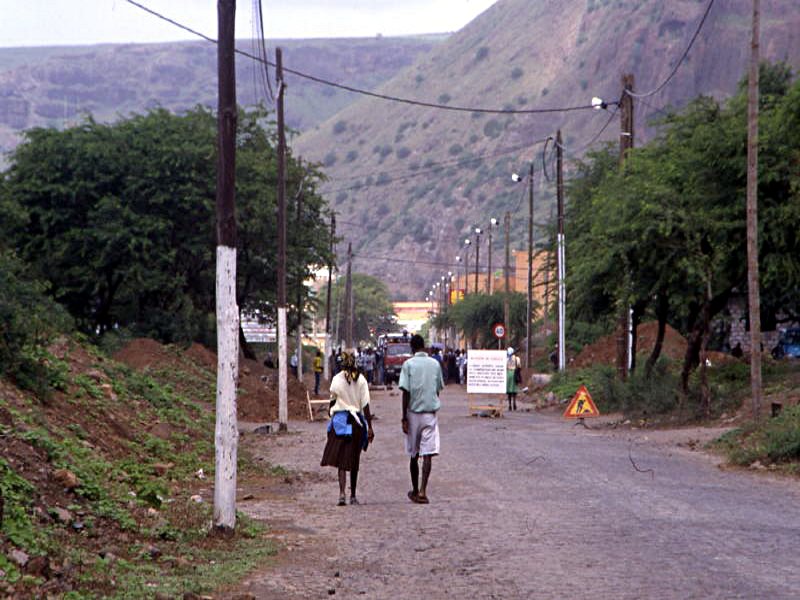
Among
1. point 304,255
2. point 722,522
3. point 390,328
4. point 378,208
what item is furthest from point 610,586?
point 378,208

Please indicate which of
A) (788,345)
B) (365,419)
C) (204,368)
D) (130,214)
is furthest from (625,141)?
(788,345)

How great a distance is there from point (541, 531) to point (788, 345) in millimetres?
59432

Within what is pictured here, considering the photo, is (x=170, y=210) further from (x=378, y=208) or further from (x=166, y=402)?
(x=378, y=208)

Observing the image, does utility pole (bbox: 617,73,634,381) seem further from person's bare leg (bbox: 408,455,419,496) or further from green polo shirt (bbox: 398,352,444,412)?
person's bare leg (bbox: 408,455,419,496)

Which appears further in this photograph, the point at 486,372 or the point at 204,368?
the point at 204,368

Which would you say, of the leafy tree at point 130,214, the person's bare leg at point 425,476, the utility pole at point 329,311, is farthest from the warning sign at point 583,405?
the utility pole at point 329,311

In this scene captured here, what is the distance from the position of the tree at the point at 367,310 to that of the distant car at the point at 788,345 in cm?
8433

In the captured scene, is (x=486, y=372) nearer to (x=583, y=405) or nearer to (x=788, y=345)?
(x=583, y=405)

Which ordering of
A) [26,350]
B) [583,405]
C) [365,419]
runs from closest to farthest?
[365,419] → [26,350] → [583,405]

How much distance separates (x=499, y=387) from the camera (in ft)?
130

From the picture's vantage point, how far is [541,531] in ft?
41.2

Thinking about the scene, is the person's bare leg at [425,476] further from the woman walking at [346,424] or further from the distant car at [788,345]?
the distant car at [788,345]

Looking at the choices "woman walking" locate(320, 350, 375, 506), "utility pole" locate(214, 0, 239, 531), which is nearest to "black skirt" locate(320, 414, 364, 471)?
"woman walking" locate(320, 350, 375, 506)

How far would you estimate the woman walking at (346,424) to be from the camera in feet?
51.2
